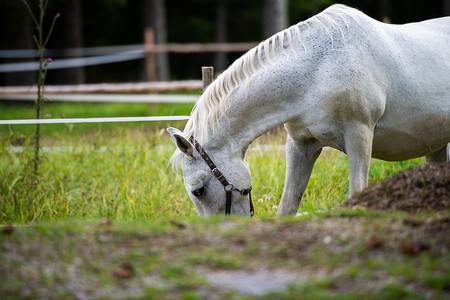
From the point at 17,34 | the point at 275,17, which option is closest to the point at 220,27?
the point at 17,34

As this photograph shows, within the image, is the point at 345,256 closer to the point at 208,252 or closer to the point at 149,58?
the point at 208,252

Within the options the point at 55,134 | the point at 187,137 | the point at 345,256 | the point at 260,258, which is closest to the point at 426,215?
the point at 345,256

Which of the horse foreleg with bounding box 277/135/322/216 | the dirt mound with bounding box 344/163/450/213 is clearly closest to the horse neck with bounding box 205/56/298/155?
the horse foreleg with bounding box 277/135/322/216

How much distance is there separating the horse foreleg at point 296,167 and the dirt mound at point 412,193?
95 centimetres

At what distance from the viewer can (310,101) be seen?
4395 mm

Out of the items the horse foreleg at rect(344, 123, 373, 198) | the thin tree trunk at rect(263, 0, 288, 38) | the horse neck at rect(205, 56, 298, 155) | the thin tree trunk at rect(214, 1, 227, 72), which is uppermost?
the thin tree trunk at rect(214, 1, 227, 72)

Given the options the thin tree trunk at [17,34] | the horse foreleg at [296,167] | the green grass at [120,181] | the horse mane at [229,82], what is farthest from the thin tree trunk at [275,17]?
the horse mane at [229,82]

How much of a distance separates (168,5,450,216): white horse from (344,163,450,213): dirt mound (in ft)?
1.94

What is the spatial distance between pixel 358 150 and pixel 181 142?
128 centimetres

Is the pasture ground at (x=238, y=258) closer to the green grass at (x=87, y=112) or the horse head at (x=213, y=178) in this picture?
the horse head at (x=213, y=178)

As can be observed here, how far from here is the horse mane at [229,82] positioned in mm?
4504

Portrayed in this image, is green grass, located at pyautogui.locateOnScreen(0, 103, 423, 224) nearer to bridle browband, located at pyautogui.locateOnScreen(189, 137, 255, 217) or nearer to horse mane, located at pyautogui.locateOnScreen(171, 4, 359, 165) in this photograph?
bridle browband, located at pyautogui.locateOnScreen(189, 137, 255, 217)

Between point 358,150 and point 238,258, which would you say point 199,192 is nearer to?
point 358,150

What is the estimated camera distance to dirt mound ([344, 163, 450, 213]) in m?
3.70
